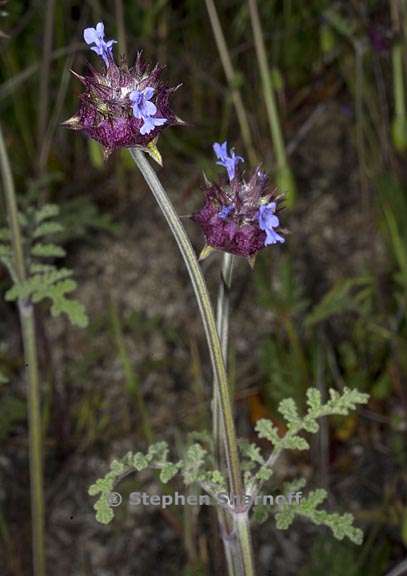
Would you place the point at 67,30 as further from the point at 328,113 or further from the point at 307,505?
the point at 307,505

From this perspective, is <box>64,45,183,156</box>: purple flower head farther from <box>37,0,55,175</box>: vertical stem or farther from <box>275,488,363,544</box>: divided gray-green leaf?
<box>37,0,55,175</box>: vertical stem

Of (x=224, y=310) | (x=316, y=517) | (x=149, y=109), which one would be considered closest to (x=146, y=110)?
(x=149, y=109)

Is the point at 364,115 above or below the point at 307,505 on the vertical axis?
above

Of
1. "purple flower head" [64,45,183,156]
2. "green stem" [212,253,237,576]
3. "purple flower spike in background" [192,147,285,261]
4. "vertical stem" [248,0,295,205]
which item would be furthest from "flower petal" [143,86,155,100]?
"vertical stem" [248,0,295,205]

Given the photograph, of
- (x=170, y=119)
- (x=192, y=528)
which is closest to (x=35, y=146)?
(x=192, y=528)

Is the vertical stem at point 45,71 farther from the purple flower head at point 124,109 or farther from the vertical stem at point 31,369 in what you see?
the purple flower head at point 124,109

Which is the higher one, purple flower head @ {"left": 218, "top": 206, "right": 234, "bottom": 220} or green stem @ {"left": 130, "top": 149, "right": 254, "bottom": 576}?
purple flower head @ {"left": 218, "top": 206, "right": 234, "bottom": 220}

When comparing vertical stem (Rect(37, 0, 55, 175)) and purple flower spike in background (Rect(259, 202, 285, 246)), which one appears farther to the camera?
vertical stem (Rect(37, 0, 55, 175))

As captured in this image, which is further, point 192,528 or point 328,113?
point 328,113

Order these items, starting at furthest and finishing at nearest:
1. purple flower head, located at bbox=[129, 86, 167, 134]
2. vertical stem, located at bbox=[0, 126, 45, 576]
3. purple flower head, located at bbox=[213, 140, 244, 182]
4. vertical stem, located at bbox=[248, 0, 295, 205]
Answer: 1. vertical stem, located at bbox=[248, 0, 295, 205]
2. vertical stem, located at bbox=[0, 126, 45, 576]
3. purple flower head, located at bbox=[213, 140, 244, 182]
4. purple flower head, located at bbox=[129, 86, 167, 134]
